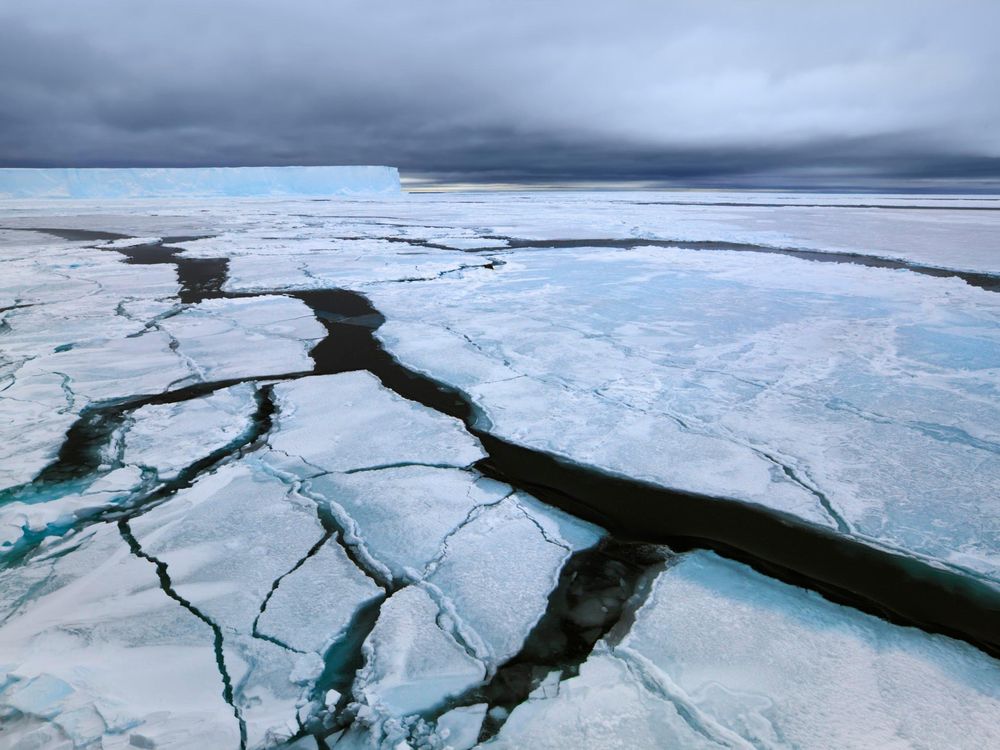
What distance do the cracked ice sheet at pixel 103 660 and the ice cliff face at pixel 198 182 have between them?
5589 centimetres

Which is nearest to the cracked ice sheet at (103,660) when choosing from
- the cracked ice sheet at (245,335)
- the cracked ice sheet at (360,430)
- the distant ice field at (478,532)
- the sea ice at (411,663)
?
the distant ice field at (478,532)

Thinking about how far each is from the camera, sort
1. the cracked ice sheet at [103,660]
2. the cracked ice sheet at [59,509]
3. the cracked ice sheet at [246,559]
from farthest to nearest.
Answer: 1. the cracked ice sheet at [59,509]
2. the cracked ice sheet at [246,559]
3. the cracked ice sheet at [103,660]

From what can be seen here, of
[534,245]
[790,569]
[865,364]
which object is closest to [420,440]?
[790,569]

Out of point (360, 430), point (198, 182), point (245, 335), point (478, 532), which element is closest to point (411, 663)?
point (478, 532)

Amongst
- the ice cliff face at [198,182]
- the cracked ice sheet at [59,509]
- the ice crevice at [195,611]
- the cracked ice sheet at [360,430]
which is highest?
the ice crevice at [195,611]

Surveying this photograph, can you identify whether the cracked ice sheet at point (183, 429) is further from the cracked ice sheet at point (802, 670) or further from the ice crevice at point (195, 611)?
the cracked ice sheet at point (802, 670)

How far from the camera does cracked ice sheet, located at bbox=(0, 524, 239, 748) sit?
1170mm

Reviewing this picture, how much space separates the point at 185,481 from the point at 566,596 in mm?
1587

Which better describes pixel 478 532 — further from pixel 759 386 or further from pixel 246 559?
pixel 759 386

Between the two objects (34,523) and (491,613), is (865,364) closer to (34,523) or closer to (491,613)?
(491,613)

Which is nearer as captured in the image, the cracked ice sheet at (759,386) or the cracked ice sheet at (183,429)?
the cracked ice sheet at (759,386)

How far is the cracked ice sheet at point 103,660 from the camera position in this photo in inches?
46.1

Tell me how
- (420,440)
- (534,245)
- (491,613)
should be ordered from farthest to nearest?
1. (534,245)
2. (420,440)
3. (491,613)

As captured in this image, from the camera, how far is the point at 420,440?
2.56 meters
